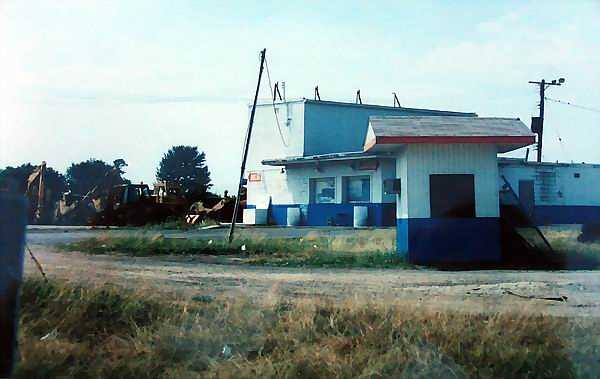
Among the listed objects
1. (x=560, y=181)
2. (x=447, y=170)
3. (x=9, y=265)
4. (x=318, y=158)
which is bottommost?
(x=9, y=265)

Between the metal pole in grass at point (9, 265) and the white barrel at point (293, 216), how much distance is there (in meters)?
31.0

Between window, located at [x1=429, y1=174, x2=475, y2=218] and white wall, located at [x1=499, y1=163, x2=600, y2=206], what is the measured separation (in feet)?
55.7

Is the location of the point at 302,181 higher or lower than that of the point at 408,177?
higher

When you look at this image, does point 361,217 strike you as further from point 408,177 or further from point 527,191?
point 408,177

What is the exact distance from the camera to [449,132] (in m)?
17.7

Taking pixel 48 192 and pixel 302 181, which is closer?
pixel 48 192

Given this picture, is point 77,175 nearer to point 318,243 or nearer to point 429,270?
point 318,243

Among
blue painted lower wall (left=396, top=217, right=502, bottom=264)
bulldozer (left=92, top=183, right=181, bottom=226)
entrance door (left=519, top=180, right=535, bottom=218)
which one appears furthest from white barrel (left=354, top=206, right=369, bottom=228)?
blue painted lower wall (left=396, top=217, right=502, bottom=264)

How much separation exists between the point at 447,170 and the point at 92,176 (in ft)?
51.7

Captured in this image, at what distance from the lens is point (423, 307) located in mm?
9359

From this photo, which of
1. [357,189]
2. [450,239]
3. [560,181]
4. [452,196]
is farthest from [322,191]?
[450,239]

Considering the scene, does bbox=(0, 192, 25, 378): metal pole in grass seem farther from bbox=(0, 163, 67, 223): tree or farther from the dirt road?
bbox=(0, 163, 67, 223): tree

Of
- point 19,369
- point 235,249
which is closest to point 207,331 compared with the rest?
point 19,369

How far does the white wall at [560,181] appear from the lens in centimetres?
3447
